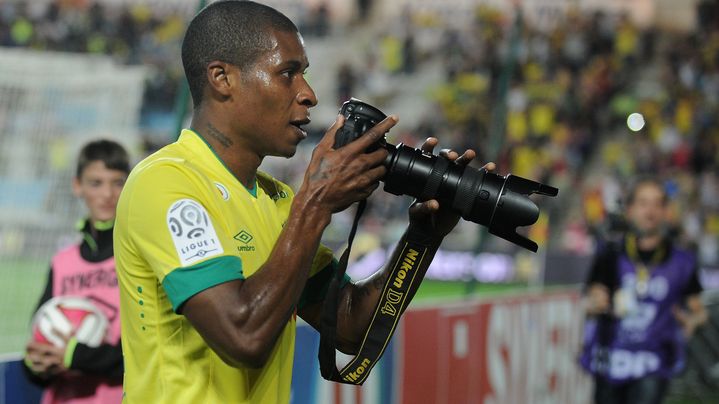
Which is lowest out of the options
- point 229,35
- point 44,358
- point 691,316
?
point 44,358

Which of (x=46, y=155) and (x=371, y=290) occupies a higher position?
(x=46, y=155)

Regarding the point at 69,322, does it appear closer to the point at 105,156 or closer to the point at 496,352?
the point at 105,156

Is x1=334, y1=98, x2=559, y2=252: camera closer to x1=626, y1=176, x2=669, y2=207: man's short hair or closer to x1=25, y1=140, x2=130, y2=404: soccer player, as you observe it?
x1=25, y1=140, x2=130, y2=404: soccer player

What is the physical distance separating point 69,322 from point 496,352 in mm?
3564

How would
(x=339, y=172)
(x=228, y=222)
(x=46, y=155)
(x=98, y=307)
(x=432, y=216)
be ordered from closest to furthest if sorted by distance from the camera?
(x=339, y=172) < (x=228, y=222) < (x=432, y=216) < (x=98, y=307) < (x=46, y=155)

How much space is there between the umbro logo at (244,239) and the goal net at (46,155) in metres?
Answer: 3.31

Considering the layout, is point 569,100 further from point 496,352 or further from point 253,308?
point 253,308

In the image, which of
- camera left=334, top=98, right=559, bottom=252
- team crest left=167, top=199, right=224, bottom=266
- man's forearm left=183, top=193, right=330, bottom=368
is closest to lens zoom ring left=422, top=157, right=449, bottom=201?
camera left=334, top=98, right=559, bottom=252

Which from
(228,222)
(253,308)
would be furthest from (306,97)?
(253,308)

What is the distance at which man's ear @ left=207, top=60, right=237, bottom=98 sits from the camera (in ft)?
8.25

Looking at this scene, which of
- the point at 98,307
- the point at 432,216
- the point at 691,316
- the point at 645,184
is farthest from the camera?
the point at 691,316

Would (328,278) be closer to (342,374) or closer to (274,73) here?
(342,374)

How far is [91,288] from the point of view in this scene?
4.00 metres

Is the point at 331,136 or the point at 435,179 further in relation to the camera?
the point at 435,179
